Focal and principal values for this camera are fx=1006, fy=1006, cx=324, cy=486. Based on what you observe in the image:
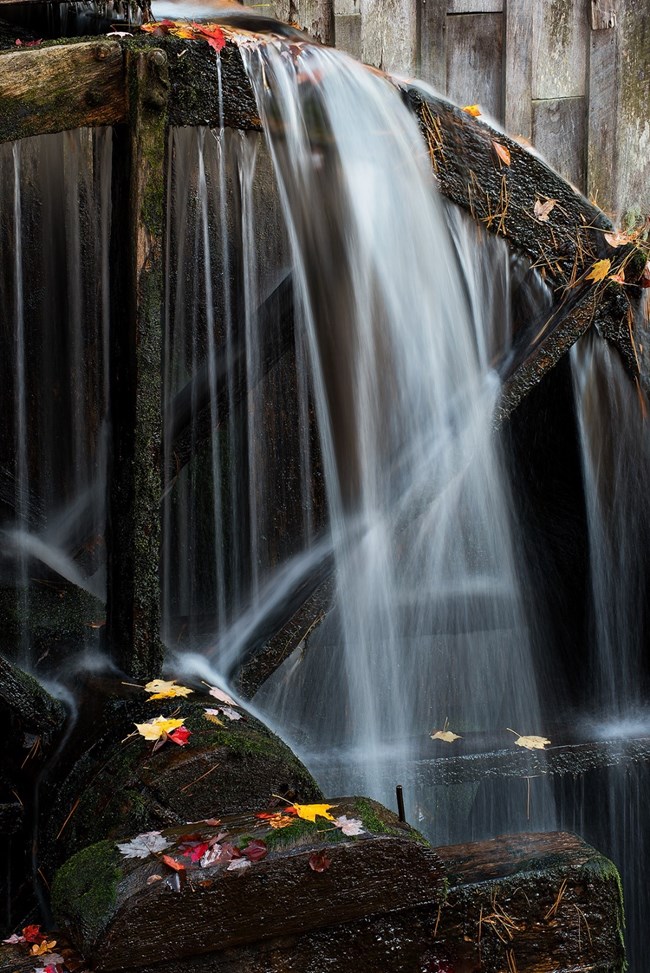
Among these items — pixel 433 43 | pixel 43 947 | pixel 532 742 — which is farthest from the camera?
pixel 433 43

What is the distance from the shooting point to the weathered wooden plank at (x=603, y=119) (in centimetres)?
551

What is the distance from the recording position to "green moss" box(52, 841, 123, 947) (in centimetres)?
196

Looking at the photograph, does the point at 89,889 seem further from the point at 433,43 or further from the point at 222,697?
the point at 433,43

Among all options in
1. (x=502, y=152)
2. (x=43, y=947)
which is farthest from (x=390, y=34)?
(x=43, y=947)

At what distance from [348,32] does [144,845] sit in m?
4.54

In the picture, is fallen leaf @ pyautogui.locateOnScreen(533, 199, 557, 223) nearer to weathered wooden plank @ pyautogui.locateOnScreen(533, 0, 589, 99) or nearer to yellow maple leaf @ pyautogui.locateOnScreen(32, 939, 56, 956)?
weathered wooden plank @ pyautogui.locateOnScreen(533, 0, 589, 99)

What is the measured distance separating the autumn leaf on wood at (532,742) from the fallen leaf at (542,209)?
220 cm

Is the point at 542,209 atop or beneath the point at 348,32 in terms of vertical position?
beneath

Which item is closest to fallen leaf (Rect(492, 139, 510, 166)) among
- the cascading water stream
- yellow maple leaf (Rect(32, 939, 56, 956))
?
the cascading water stream

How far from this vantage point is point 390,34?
17.7 ft

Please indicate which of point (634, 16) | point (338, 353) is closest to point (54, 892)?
point (338, 353)

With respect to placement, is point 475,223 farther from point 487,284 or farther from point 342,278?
point 342,278

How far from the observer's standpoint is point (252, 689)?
3732mm

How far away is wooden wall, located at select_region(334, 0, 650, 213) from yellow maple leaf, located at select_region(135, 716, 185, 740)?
13.1ft
